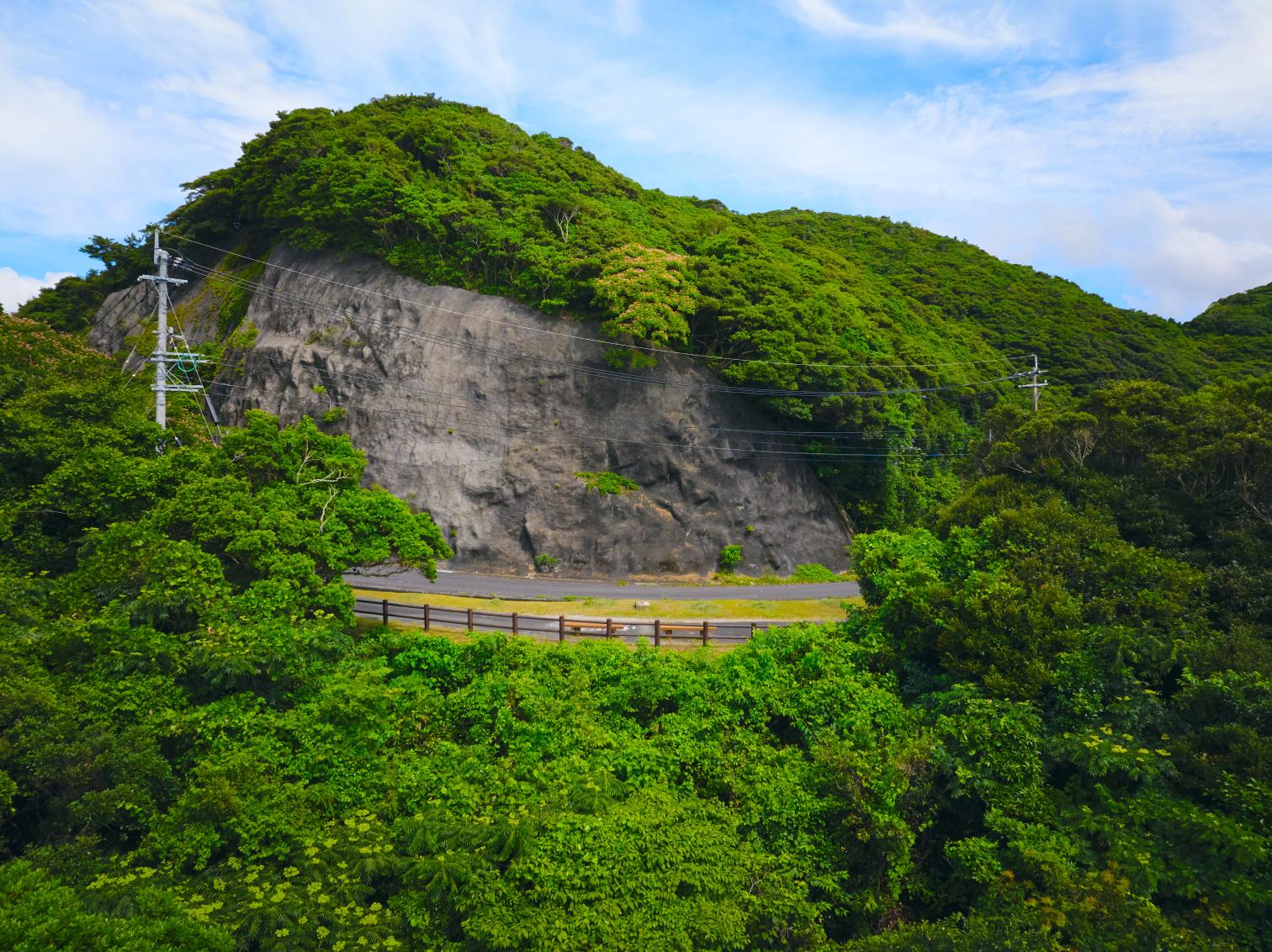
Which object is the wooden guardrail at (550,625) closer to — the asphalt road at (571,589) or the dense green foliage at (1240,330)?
the asphalt road at (571,589)

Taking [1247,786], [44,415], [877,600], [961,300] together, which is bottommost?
[1247,786]

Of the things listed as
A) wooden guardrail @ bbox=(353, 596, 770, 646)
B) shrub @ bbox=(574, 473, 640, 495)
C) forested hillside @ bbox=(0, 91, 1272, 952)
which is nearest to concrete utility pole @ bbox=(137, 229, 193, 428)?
forested hillside @ bbox=(0, 91, 1272, 952)

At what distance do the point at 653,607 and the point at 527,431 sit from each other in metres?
13.3

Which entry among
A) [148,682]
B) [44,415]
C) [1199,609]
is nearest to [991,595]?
[1199,609]

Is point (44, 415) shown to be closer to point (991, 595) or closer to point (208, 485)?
point (208, 485)

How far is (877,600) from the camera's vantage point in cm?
2064

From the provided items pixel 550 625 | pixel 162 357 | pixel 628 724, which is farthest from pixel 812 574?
pixel 162 357

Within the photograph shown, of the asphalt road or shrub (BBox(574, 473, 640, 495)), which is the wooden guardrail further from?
shrub (BBox(574, 473, 640, 495))

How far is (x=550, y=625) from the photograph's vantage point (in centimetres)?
2236

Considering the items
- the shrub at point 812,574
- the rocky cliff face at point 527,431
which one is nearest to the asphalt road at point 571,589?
the rocky cliff face at point 527,431

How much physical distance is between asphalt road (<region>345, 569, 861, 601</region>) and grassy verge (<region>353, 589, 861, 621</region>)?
1293 millimetres

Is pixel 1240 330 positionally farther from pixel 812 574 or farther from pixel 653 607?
pixel 653 607

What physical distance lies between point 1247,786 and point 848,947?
24.2ft

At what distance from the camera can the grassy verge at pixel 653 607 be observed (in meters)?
24.7
